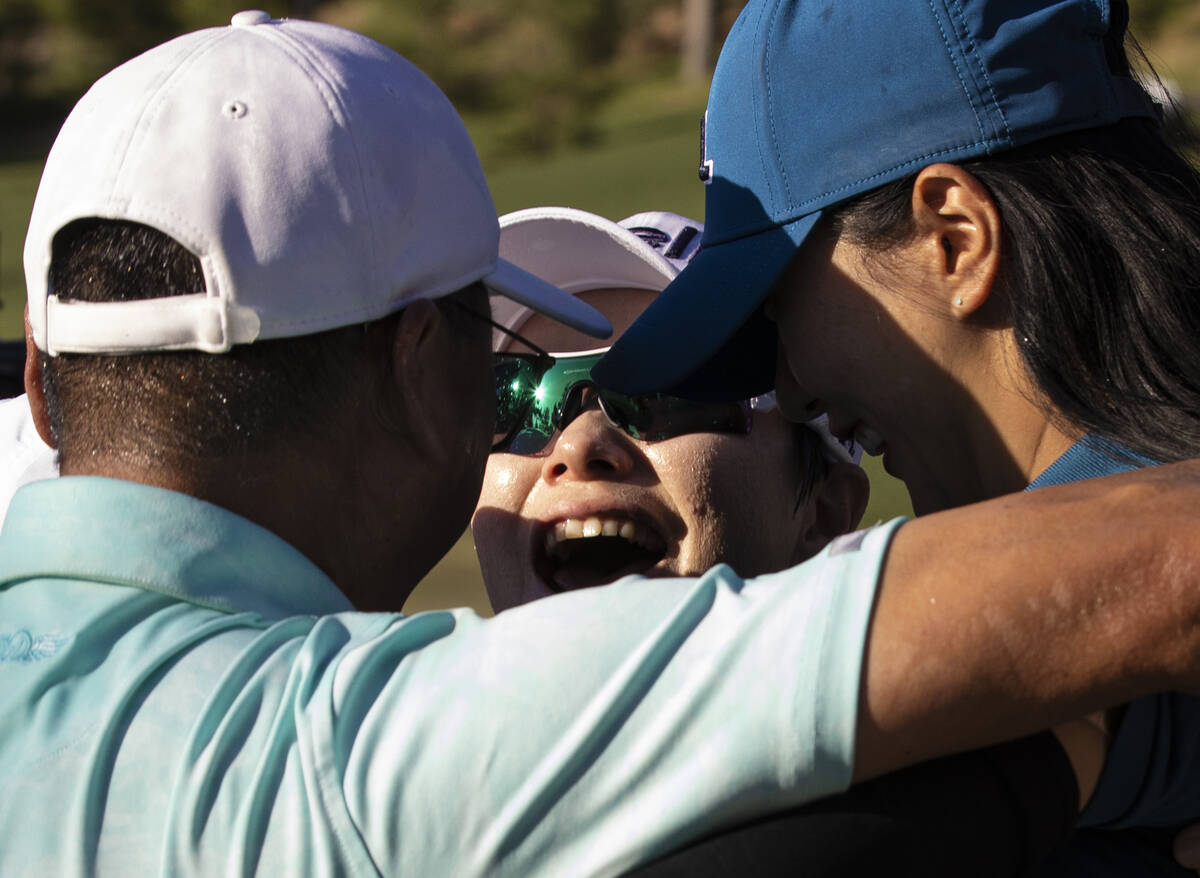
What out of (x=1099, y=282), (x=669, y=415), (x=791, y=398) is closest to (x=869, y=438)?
(x=791, y=398)

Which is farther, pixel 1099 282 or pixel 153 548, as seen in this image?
pixel 1099 282

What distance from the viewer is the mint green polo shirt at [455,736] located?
1433 mm

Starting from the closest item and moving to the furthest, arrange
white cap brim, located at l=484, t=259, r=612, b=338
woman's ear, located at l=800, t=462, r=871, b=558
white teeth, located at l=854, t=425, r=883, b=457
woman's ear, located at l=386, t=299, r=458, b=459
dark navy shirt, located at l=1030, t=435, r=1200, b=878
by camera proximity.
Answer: dark navy shirt, located at l=1030, t=435, r=1200, b=878 → woman's ear, located at l=386, t=299, r=458, b=459 → white cap brim, located at l=484, t=259, r=612, b=338 → white teeth, located at l=854, t=425, r=883, b=457 → woman's ear, located at l=800, t=462, r=871, b=558

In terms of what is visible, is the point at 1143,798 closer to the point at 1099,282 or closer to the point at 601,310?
the point at 1099,282

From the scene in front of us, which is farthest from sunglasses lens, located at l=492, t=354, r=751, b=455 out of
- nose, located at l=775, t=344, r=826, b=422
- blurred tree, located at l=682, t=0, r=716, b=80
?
blurred tree, located at l=682, t=0, r=716, b=80

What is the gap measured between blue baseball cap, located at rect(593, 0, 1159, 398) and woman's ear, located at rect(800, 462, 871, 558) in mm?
815

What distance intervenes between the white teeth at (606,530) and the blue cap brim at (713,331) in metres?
0.41

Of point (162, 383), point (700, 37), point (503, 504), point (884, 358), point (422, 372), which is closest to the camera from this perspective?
point (162, 383)

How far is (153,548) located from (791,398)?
117 cm

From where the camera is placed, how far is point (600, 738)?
1456 mm

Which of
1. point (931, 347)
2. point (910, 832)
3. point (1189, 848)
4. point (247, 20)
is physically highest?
point (247, 20)

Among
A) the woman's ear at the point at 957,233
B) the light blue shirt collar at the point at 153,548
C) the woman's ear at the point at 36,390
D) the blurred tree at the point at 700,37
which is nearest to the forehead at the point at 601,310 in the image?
the woman's ear at the point at 957,233

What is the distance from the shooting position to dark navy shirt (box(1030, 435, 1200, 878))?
155cm

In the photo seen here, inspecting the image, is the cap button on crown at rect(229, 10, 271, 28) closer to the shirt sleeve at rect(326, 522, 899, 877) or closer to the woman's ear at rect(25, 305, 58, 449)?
the woman's ear at rect(25, 305, 58, 449)
